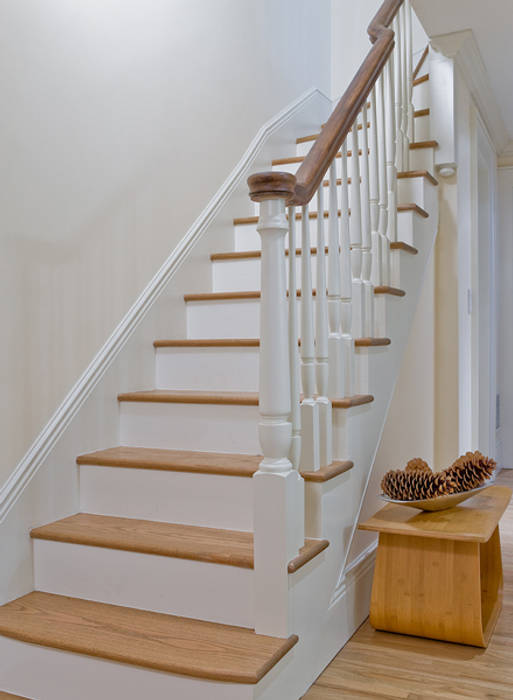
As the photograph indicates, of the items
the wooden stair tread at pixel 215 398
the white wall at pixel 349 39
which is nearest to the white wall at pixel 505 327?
the white wall at pixel 349 39

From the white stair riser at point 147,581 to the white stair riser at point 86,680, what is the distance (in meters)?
0.22

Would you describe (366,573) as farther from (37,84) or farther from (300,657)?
(37,84)

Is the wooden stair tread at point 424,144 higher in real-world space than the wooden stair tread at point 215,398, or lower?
higher

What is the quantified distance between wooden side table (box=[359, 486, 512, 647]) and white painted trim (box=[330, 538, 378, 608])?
0.08 m

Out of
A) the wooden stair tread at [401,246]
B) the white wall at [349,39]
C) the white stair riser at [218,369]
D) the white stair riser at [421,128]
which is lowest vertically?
the white stair riser at [218,369]

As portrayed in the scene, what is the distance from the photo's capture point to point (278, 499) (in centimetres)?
161

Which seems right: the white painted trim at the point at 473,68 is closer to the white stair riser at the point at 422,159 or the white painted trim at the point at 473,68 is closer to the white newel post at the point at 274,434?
the white stair riser at the point at 422,159

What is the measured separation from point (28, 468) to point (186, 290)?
3.58 feet

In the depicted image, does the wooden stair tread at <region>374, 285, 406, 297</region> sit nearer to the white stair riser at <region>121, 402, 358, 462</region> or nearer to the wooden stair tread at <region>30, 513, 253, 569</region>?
the white stair riser at <region>121, 402, 358, 462</region>

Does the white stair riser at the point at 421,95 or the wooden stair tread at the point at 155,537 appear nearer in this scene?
the wooden stair tread at the point at 155,537

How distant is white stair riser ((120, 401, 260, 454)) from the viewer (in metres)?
2.15

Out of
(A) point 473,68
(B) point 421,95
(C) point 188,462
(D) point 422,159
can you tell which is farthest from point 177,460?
(A) point 473,68

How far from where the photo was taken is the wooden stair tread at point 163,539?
1709 millimetres

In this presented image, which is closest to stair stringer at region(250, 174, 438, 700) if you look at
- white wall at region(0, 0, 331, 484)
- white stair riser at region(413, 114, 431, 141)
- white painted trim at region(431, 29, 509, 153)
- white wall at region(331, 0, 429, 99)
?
white stair riser at region(413, 114, 431, 141)
